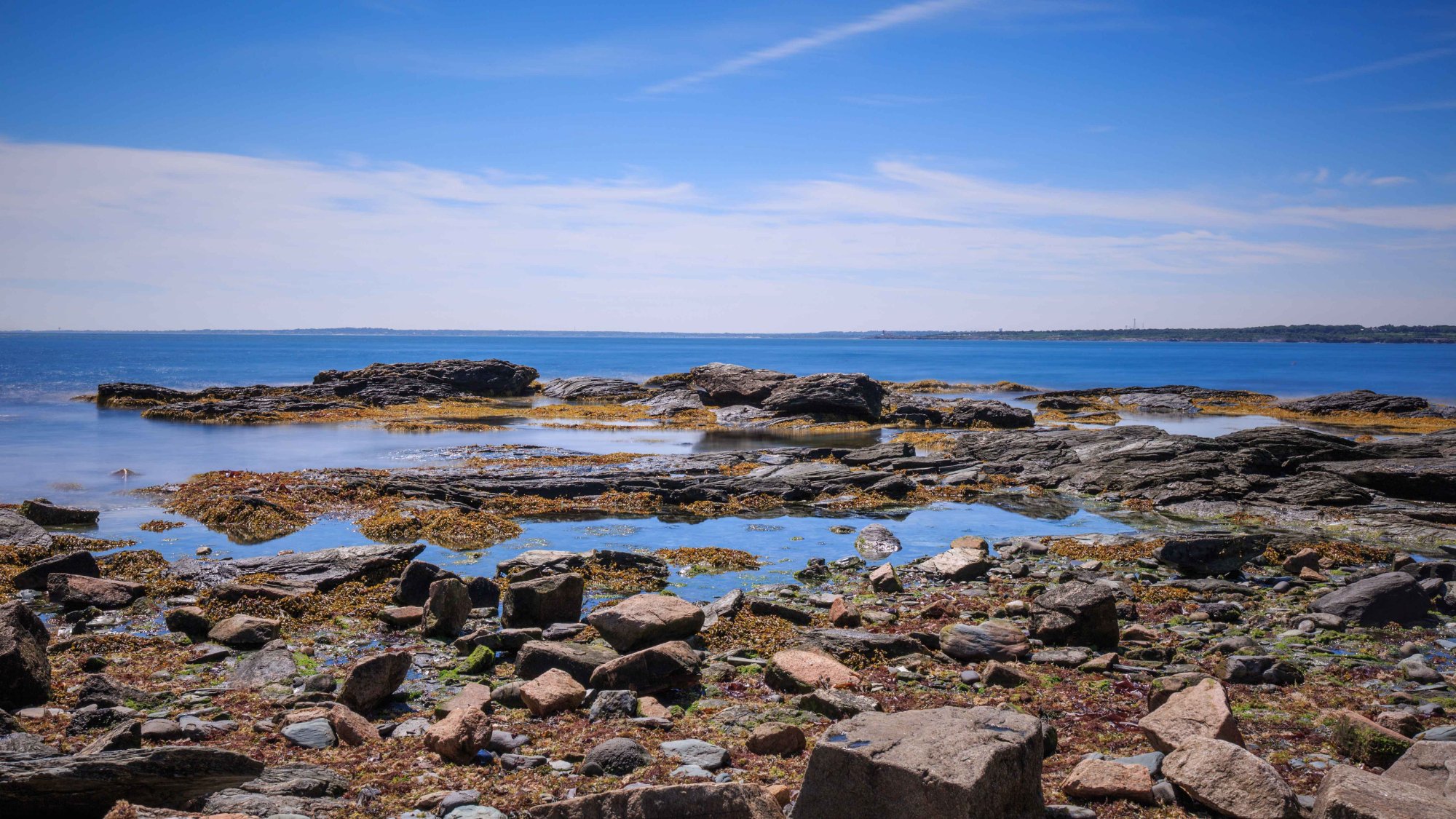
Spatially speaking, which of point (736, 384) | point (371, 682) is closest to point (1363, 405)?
point (736, 384)

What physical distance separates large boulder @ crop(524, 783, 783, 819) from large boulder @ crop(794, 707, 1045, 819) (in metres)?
0.37

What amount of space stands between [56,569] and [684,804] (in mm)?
12223

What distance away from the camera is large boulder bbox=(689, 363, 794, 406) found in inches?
1875

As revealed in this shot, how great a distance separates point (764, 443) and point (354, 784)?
29116 millimetres

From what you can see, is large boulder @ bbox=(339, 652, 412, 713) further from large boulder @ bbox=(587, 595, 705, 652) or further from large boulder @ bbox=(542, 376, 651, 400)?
large boulder @ bbox=(542, 376, 651, 400)

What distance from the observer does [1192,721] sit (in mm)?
7016

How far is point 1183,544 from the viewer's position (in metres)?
14.5

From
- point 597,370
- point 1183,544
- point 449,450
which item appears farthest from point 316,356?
point 1183,544

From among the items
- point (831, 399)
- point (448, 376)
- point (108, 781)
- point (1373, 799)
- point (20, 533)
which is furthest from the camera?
point (448, 376)

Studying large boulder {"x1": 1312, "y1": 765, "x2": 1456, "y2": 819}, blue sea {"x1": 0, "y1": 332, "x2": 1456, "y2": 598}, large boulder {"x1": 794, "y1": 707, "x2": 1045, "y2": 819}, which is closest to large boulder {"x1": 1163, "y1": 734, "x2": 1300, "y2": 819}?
large boulder {"x1": 1312, "y1": 765, "x2": 1456, "y2": 819}

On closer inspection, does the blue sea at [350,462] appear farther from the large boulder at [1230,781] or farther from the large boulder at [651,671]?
the large boulder at [1230,781]

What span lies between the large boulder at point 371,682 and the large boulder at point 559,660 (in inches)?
49.8

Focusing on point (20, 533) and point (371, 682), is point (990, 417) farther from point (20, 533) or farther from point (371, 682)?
point (371, 682)

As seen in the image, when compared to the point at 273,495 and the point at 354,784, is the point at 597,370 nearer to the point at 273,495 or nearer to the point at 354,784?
the point at 273,495
